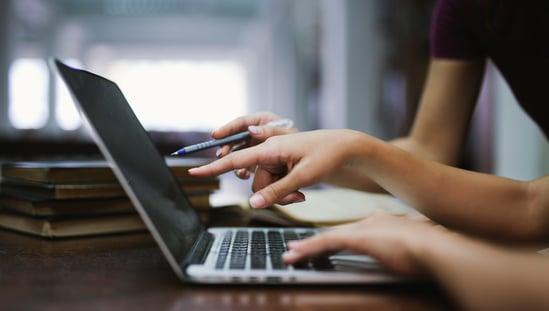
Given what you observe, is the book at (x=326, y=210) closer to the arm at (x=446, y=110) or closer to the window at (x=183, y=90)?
the arm at (x=446, y=110)

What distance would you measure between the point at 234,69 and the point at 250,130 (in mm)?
11574

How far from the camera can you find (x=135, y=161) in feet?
1.35

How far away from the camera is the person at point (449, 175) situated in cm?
28

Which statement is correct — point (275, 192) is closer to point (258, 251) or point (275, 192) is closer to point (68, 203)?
point (258, 251)

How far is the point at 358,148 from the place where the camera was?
423mm

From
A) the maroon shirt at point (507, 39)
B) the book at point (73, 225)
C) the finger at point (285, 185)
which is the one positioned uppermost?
the maroon shirt at point (507, 39)

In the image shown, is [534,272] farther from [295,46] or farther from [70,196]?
[295,46]

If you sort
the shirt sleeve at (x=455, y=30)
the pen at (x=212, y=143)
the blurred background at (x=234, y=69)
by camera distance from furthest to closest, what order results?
1. the blurred background at (x=234, y=69)
2. the shirt sleeve at (x=455, y=30)
3. the pen at (x=212, y=143)

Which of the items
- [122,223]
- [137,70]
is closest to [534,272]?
[122,223]

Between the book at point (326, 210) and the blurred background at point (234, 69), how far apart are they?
268 mm

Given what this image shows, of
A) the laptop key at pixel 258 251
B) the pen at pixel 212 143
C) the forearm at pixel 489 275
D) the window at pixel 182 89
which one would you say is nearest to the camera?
the forearm at pixel 489 275

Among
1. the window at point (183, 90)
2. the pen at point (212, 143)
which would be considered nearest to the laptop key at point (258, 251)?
the pen at point (212, 143)

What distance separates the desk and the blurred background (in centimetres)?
14

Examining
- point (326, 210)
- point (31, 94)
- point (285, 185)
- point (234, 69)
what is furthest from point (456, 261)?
point (234, 69)
